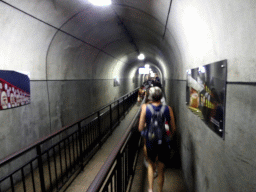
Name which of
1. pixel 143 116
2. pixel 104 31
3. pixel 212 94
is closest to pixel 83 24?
pixel 104 31

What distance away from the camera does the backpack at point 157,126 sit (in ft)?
8.75

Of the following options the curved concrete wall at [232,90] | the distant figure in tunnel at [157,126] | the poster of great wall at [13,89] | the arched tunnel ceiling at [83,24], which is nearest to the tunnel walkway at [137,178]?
the distant figure in tunnel at [157,126]

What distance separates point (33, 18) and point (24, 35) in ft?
1.48

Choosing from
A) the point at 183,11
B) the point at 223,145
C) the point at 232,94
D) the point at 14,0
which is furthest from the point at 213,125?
the point at 14,0

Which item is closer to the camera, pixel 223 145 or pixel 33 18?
pixel 223 145

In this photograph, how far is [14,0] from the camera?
3.01 metres

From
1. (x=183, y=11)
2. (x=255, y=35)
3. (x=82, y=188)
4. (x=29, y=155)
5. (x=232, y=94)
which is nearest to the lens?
(x=255, y=35)

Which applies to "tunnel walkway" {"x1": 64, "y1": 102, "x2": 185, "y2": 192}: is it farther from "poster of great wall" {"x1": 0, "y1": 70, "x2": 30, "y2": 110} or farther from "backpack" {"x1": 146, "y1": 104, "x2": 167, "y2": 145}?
"poster of great wall" {"x1": 0, "y1": 70, "x2": 30, "y2": 110}

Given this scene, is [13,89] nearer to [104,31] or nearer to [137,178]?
[137,178]

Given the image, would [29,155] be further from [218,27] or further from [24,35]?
[218,27]

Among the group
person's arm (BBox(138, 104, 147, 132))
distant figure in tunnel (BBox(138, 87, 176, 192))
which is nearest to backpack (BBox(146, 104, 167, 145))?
distant figure in tunnel (BBox(138, 87, 176, 192))

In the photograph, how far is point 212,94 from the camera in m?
1.97

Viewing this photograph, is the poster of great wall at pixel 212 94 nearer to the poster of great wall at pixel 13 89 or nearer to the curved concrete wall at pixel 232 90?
the curved concrete wall at pixel 232 90

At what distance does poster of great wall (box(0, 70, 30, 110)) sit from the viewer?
3.41 metres
